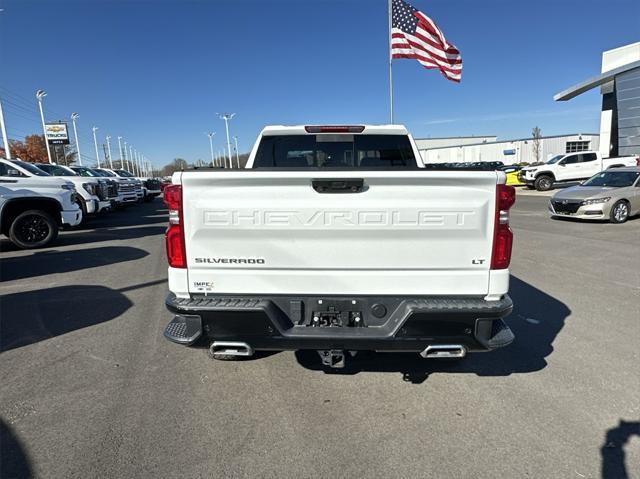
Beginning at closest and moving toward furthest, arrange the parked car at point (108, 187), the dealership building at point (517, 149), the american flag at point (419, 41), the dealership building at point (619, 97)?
1. the american flag at point (419, 41)
2. the parked car at point (108, 187)
3. the dealership building at point (619, 97)
4. the dealership building at point (517, 149)

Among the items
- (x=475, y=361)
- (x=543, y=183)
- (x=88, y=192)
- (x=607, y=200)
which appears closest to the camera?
(x=475, y=361)

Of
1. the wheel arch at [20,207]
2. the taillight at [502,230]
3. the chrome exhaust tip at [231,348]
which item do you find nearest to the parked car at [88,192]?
the wheel arch at [20,207]

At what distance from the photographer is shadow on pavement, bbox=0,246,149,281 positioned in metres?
7.26

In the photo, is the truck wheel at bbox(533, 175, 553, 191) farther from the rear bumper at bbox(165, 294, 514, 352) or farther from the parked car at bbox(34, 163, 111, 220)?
the rear bumper at bbox(165, 294, 514, 352)

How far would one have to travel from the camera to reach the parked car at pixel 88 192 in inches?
507

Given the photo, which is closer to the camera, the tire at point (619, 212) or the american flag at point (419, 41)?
the tire at point (619, 212)

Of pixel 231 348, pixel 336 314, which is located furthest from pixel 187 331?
pixel 336 314

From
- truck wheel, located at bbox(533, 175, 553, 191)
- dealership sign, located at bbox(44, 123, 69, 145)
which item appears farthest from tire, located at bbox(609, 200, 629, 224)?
dealership sign, located at bbox(44, 123, 69, 145)

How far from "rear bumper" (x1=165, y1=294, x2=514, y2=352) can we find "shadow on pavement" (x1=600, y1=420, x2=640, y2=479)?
0.89m

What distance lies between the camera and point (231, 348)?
273cm

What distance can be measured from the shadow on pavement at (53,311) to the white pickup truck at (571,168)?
26225mm

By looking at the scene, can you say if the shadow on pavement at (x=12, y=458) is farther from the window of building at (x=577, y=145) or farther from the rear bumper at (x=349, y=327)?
the window of building at (x=577, y=145)

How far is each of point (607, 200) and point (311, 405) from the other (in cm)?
1239

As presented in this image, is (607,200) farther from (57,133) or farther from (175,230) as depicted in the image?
(57,133)
